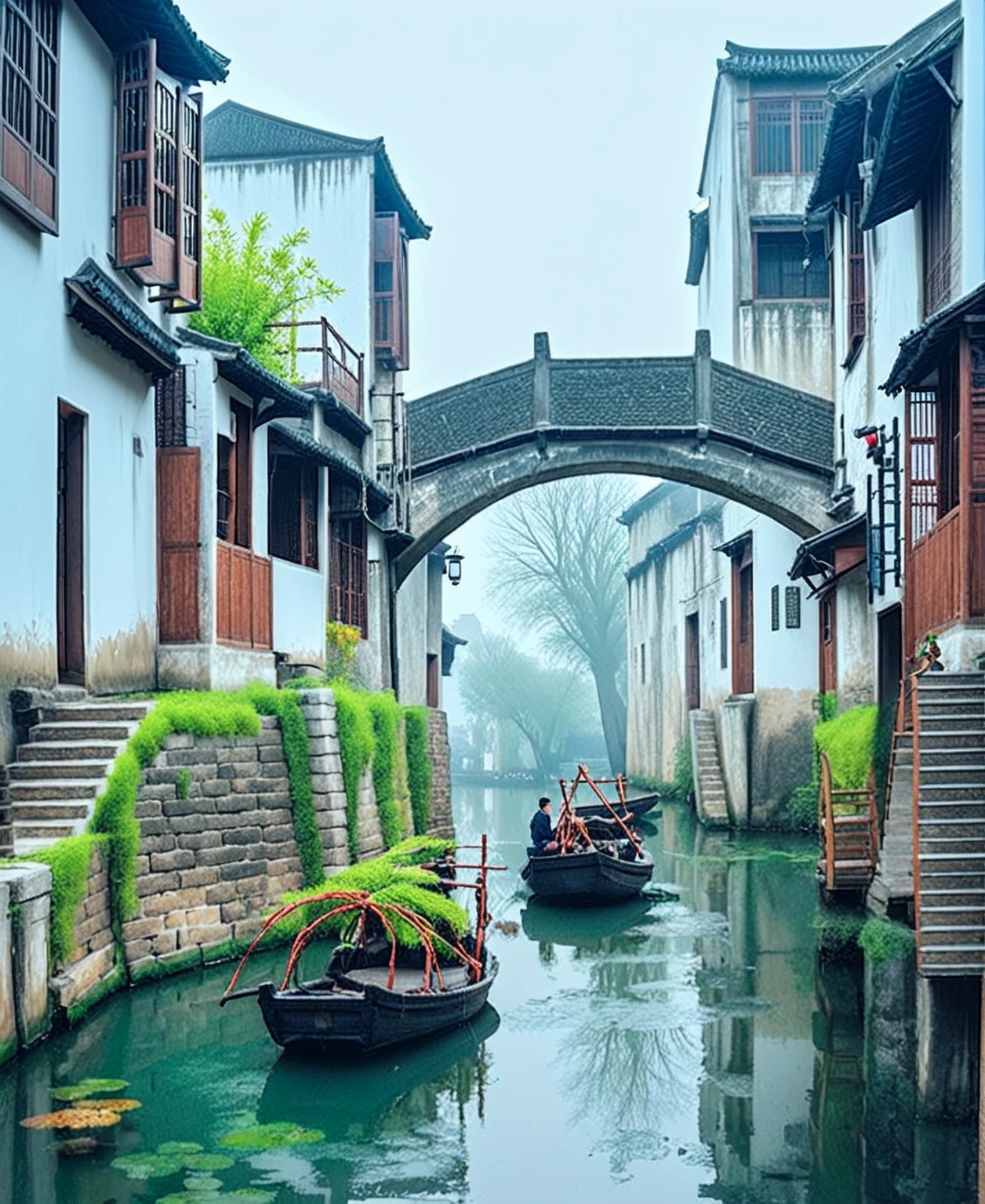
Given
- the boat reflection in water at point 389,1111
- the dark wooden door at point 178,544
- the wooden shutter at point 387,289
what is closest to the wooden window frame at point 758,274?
the wooden shutter at point 387,289

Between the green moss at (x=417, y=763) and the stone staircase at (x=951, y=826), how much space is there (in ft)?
37.1

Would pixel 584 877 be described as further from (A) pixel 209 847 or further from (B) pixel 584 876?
(A) pixel 209 847

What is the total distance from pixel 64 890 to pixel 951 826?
5.73 meters

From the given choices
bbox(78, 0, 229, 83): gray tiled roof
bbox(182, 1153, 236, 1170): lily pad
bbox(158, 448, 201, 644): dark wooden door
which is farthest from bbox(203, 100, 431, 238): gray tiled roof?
bbox(182, 1153, 236, 1170): lily pad

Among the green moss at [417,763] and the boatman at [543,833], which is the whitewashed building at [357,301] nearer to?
the green moss at [417,763]

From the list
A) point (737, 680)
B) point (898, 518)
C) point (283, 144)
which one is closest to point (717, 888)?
point (898, 518)

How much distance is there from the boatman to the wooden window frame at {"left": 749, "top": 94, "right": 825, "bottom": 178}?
12136 millimetres

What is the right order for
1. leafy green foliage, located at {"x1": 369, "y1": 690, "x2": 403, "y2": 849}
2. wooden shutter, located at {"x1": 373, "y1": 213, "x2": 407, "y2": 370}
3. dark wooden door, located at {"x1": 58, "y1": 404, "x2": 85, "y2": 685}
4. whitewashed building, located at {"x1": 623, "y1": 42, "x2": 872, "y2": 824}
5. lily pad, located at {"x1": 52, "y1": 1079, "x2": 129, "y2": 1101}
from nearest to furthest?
lily pad, located at {"x1": 52, "y1": 1079, "x2": 129, "y2": 1101} → dark wooden door, located at {"x1": 58, "y1": 404, "x2": 85, "y2": 685} → leafy green foliage, located at {"x1": 369, "y1": 690, "x2": 403, "y2": 849} → wooden shutter, located at {"x1": 373, "y1": 213, "x2": 407, "y2": 370} → whitewashed building, located at {"x1": 623, "y1": 42, "x2": 872, "y2": 824}

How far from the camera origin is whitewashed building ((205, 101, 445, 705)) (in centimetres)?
2198

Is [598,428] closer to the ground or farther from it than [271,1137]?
farther from it

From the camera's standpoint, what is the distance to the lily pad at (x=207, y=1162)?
8.38 m

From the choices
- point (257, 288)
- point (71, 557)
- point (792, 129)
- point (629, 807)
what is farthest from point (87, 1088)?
point (792, 129)

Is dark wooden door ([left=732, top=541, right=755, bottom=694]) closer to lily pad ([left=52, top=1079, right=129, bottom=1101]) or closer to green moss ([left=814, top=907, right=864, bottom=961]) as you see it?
green moss ([left=814, top=907, right=864, bottom=961])

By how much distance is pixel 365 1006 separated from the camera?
10445 mm
